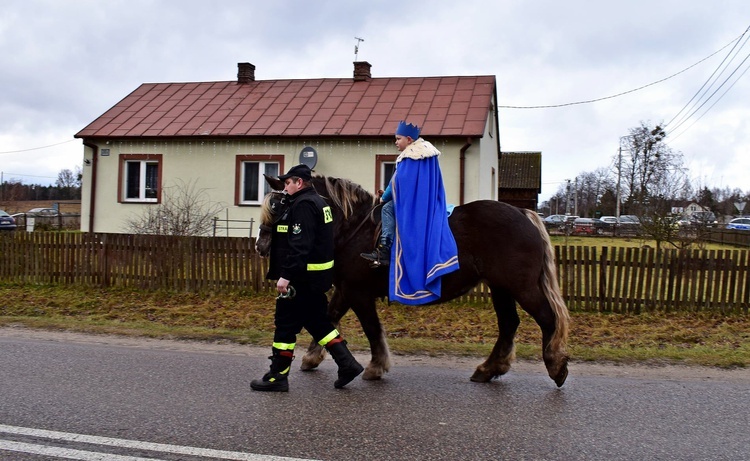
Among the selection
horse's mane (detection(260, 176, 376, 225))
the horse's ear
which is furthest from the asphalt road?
the horse's ear

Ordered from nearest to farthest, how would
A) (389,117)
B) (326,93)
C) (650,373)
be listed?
(650,373), (389,117), (326,93)

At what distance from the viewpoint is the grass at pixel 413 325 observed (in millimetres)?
7082

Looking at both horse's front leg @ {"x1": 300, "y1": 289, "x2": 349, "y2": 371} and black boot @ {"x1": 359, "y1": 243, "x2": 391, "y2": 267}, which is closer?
black boot @ {"x1": 359, "y1": 243, "x2": 391, "y2": 267}

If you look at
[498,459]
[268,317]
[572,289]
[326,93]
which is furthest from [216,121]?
[498,459]

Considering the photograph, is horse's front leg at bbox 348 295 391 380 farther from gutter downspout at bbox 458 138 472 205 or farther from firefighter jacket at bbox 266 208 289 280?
gutter downspout at bbox 458 138 472 205

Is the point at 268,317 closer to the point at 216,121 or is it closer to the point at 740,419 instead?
the point at 740,419

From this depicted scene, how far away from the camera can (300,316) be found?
17.6ft

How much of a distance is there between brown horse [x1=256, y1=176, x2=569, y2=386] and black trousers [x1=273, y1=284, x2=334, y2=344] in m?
0.40

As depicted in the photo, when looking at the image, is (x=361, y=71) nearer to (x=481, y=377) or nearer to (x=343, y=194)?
(x=343, y=194)

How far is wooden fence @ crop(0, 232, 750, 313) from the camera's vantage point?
1000 cm

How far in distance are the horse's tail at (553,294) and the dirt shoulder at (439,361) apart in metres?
0.94

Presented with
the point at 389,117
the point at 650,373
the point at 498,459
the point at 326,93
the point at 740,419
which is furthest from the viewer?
the point at 326,93

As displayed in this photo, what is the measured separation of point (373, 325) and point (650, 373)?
287 cm

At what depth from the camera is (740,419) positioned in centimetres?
456
